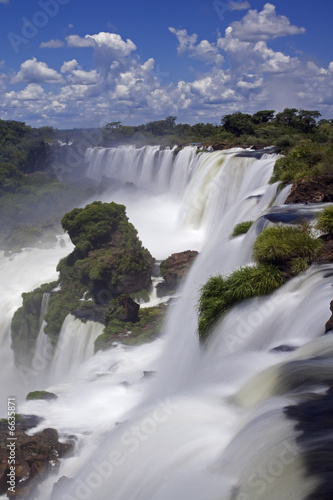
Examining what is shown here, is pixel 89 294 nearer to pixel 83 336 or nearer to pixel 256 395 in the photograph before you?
pixel 83 336

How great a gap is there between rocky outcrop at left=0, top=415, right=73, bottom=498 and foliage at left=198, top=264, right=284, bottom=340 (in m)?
3.67

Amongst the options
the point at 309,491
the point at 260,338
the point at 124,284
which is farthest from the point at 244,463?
the point at 124,284

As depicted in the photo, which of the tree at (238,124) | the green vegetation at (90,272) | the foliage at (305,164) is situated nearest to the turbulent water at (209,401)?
the foliage at (305,164)

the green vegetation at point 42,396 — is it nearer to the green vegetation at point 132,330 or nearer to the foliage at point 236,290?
the foliage at point 236,290

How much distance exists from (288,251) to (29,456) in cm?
658

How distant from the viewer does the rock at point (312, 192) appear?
15438 mm

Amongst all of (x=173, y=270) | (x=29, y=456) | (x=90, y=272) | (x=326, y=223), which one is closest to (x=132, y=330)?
(x=173, y=270)

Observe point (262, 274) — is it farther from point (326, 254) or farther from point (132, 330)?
point (132, 330)

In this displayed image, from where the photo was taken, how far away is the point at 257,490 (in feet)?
16.7

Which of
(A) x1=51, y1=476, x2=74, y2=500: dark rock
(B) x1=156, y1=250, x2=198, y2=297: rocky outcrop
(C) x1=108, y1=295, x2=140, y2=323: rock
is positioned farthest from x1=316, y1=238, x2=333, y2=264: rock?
(B) x1=156, y1=250, x2=198, y2=297: rocky outcrop

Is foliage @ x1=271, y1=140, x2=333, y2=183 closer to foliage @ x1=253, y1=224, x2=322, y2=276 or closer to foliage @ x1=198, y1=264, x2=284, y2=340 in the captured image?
foliage @ x1=253, y1=224, x2=322, y2=276

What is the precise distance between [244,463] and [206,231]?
2582 cm

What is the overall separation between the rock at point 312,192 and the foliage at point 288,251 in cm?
442

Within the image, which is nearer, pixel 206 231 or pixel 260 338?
pixel 260 338
